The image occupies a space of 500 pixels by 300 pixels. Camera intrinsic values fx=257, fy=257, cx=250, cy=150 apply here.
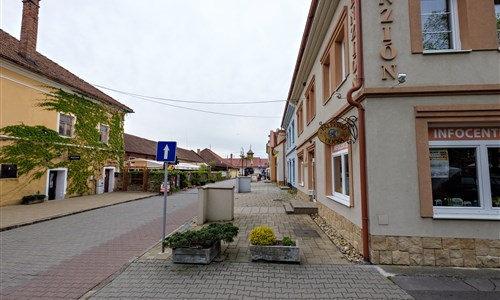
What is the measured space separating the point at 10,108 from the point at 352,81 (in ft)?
53.3

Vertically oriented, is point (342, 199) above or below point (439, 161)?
below

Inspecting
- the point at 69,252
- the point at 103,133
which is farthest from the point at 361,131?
the point at 103,133

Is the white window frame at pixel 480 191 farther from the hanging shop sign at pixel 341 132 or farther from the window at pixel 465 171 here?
the hanging shop sign at pixel 341 132

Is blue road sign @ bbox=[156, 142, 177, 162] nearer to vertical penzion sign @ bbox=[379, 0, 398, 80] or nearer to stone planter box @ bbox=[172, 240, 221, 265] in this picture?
stone planter box @ bbox=[172, 240, 221, 265]

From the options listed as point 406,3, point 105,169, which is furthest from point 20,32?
point 406,3

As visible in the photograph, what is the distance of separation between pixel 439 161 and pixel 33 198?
58.6 feet

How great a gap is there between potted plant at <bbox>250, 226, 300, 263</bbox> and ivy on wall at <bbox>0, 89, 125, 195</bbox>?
1471cm

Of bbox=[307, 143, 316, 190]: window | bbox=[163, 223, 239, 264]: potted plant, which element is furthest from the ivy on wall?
bbox=[307, 143, 316, 190]: window

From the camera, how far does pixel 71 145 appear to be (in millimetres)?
16891

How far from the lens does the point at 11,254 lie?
5.75m

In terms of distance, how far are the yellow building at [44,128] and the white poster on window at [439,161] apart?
1746 cm

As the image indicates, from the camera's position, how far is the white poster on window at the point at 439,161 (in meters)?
5.00

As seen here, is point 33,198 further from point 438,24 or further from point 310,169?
point 438,24

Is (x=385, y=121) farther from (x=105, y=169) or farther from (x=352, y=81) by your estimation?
(x=105, y=169)
